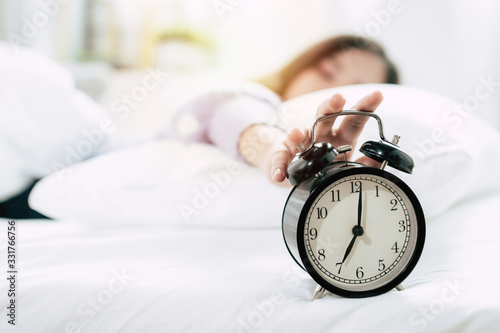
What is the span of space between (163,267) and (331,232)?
0.97ft

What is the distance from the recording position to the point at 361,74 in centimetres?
152

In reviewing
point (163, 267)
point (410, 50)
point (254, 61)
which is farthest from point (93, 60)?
point (163, 267)

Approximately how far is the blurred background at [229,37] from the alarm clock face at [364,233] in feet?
3.72

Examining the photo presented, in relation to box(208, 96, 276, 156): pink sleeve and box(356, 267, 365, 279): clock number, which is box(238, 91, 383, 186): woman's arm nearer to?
box(208, 96, 276, 156): pink sleeve

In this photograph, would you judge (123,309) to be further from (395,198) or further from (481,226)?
(481,226)

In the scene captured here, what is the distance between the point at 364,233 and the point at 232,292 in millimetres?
214

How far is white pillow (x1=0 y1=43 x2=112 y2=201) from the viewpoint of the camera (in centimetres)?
116

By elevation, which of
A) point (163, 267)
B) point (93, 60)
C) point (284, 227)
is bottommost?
point (93, 60)

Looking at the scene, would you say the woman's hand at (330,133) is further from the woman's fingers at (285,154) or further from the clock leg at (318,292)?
the clock leg at (318,292)

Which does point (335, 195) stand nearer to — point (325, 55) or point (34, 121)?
point (34, 121)

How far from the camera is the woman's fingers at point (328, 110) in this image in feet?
2.13

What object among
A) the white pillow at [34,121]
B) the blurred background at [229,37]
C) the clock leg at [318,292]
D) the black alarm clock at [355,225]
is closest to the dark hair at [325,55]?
the blurred background at [229,37]

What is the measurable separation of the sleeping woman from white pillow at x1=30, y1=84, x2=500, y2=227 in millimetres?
77

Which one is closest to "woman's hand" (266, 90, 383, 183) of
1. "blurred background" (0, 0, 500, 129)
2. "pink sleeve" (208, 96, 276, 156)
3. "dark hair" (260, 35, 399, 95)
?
"pink sleeve" (208, 96, 276, 156)
